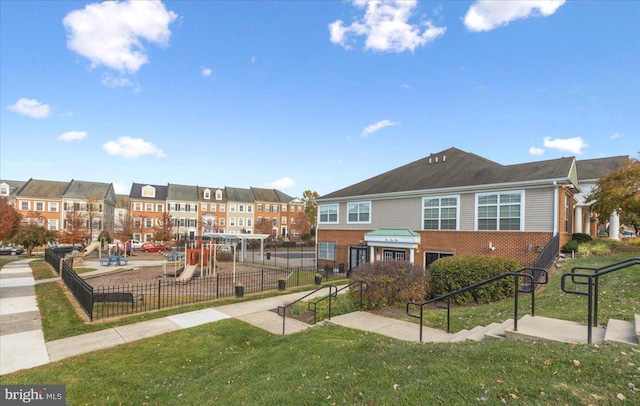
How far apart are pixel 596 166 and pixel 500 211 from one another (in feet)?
69.3

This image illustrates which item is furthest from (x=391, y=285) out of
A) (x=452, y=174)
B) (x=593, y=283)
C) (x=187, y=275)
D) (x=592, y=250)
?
(x=187, y=275)

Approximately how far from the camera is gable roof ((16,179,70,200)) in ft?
171

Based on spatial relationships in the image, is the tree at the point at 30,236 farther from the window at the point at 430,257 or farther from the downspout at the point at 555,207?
the downspout at the point at 555,207

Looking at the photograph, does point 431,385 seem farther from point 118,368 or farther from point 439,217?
point 439,217

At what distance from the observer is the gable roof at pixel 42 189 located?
171ft

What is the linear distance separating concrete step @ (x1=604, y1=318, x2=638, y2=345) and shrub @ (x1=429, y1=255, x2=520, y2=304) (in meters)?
5.29

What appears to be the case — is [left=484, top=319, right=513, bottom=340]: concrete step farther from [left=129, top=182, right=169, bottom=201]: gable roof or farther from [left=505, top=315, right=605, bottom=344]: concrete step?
[left=129, top=182, right=169, bottom=201]: gable roof

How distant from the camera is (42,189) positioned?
176ft

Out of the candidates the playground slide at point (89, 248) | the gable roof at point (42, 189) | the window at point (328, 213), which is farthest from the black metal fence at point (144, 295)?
the gable roof at point (42, 189)

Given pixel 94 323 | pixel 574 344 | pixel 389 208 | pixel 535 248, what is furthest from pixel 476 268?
pixel 94 323

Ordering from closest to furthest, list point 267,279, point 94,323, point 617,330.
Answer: point 617,330, point 94,323, point 267,279

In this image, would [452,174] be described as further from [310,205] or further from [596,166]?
[310,205]

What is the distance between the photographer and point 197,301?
13.7 meters

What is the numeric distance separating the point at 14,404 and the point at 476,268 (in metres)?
12.5
